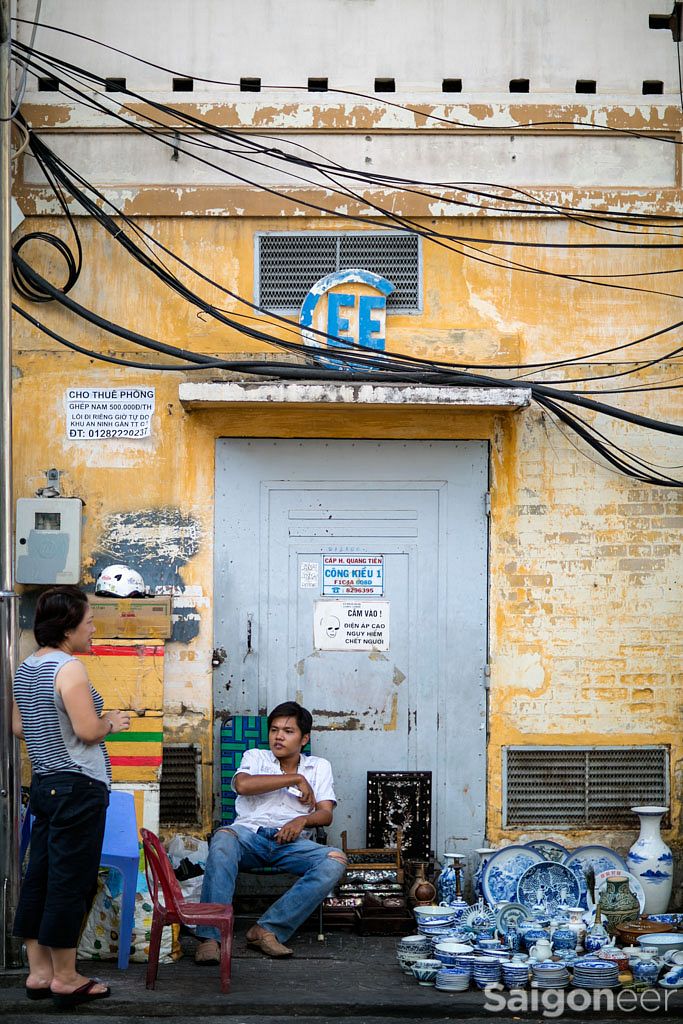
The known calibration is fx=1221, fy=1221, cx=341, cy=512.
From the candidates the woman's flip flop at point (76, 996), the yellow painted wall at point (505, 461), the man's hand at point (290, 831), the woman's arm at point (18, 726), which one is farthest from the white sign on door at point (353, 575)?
the woman's flip flop at point (76, 996)

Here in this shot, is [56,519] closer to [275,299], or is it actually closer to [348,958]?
[275,299]

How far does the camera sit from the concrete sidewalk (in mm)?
5695

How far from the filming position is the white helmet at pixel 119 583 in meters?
7.35

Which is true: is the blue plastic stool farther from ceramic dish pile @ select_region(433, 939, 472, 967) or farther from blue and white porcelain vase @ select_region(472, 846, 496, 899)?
blue and white porcelain vase @ select_region(472, 846, 496, 899)

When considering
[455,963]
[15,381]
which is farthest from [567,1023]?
[15,381]

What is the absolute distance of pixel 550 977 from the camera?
5926mm

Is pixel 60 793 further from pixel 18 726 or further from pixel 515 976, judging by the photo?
pixel 515 976

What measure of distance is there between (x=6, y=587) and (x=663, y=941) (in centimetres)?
389

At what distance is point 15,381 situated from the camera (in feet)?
25.0

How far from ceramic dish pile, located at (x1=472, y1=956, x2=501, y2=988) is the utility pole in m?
2.31

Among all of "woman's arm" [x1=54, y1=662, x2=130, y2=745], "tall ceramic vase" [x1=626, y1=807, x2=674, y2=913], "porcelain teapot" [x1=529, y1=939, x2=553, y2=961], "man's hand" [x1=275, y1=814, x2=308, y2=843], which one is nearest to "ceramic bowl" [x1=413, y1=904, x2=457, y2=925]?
"porcelain teapot" [x1=529, y1=939, x2=553, y2=961]

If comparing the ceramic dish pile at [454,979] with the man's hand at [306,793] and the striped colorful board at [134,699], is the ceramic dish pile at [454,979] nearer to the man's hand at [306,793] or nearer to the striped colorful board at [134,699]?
the man's hand at [306,793]

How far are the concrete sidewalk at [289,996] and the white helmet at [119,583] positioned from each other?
2124 millimetres

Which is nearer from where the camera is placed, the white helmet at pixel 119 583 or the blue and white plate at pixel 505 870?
the blue and white plate at pixel 505 870
